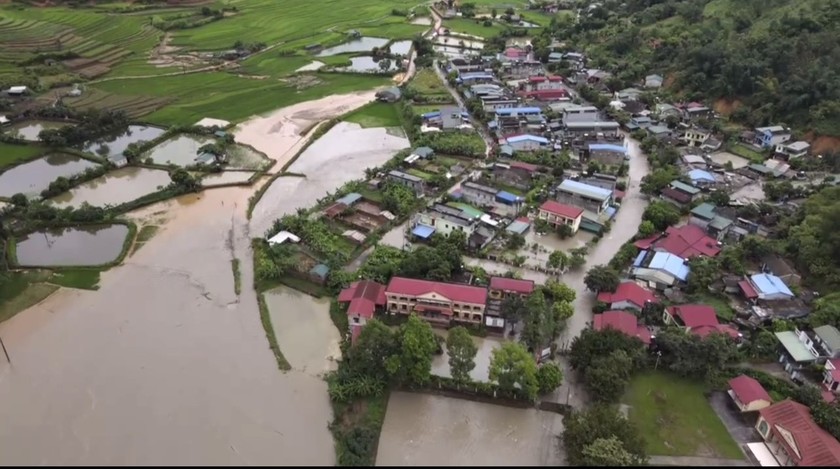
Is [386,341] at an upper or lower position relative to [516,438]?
upper

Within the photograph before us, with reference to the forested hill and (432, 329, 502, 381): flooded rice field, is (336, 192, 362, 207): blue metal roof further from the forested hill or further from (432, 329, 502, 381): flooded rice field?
the forested hill

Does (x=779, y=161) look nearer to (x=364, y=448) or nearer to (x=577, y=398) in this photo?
(x=577, y=398)

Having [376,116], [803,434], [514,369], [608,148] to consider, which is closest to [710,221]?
[608,148]

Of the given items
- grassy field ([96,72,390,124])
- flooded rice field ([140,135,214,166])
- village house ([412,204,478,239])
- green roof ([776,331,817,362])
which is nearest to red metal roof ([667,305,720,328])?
green roof ([776,331,817,362])

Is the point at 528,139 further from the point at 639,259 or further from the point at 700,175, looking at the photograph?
the point at 639,259

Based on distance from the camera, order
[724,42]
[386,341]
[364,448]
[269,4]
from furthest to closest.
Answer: [269,4], [724,42], [386,341], [364,448]

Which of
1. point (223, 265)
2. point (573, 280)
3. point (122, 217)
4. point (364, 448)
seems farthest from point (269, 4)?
point (364, 448)

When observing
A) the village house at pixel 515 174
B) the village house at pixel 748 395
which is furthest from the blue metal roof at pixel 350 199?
the village house at pixel 748 395
